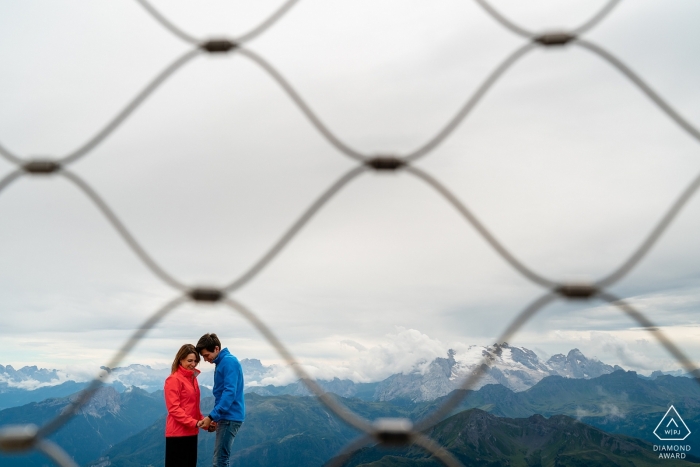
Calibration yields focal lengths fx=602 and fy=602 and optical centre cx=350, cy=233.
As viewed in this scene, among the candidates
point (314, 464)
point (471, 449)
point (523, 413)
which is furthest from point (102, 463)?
point (523, 413)

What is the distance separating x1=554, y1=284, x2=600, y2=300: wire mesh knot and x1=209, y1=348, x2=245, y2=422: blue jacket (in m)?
1.34

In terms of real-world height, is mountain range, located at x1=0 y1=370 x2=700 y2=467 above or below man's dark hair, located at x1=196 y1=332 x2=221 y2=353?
below

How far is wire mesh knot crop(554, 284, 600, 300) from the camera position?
956mm

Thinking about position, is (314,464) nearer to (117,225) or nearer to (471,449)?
(471,449)

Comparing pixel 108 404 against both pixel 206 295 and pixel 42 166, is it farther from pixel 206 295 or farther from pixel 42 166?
pixel 206 295

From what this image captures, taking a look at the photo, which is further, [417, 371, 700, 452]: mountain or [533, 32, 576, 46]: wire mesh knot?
[417, 371, 700, 452]: mountain

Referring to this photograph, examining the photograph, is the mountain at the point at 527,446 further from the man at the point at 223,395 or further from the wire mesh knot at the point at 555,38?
the wire mesh knot at the point at 555,38

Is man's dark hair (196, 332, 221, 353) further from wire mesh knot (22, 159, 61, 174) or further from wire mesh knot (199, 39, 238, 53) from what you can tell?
wire mesh knot (199, 39, 238, 53)

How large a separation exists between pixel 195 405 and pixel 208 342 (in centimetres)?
23

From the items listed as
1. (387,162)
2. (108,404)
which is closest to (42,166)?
(387,162)

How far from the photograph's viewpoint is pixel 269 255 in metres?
1.04

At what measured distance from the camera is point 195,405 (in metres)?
2.05

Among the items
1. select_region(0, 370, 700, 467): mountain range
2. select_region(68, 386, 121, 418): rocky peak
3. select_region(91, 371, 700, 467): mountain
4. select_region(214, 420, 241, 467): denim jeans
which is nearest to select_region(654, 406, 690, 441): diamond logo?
select_region(0, 370, 700, 467): mountain range

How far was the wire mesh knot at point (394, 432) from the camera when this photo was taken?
2.90 ft
